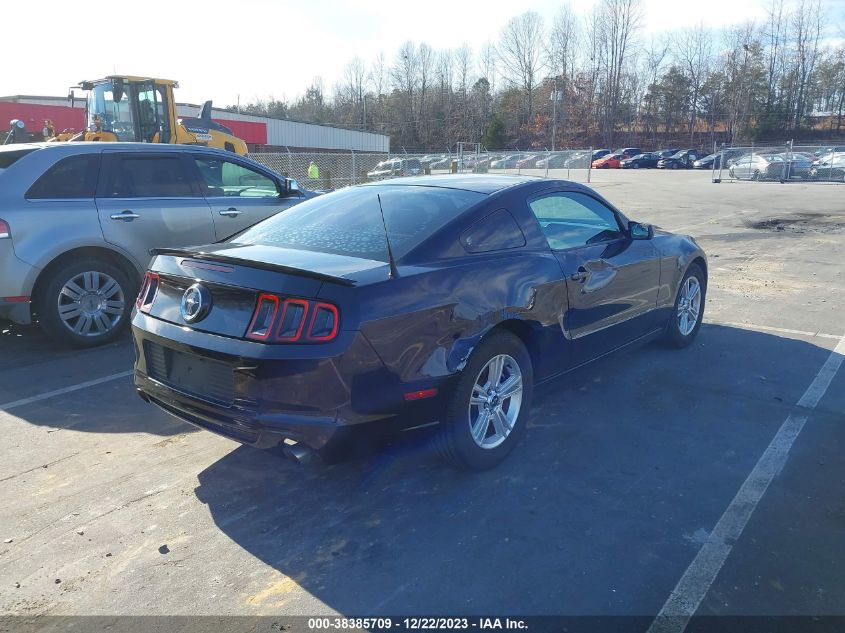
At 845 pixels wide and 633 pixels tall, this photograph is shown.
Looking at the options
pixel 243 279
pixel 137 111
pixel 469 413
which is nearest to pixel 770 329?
pixel 469 413

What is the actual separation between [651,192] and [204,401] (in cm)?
2604

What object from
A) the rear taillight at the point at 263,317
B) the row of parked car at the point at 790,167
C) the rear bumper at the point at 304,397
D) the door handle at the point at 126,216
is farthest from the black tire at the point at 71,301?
the row of parked car at the point at 790,167

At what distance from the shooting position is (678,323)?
5914 mm

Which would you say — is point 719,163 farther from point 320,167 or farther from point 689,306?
point 689,306

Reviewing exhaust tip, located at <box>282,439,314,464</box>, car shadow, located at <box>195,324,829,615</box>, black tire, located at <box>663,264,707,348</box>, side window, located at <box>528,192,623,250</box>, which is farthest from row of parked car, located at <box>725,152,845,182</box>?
exhaust tip, located at <box>282,439,314,464</box>

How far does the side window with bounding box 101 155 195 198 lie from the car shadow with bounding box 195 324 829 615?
144 inches

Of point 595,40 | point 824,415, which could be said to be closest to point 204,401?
point 824,415

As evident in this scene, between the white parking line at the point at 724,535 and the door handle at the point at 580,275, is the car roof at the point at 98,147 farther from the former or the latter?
the white parking line at the point at 724,535

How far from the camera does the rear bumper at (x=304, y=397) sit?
3096 mm

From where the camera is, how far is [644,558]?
301 cm

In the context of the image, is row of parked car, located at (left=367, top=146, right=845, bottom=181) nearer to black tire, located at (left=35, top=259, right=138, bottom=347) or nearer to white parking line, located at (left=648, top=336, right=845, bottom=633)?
black tire, located at (left=35, top=259, right=138, bottom=347)

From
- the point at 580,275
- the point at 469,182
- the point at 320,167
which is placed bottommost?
the point at 580,275

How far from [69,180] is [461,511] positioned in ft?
16.4

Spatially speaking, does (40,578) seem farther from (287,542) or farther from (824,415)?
(824,415)
